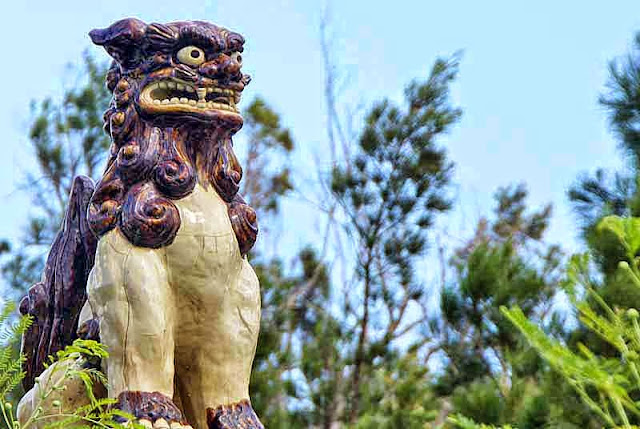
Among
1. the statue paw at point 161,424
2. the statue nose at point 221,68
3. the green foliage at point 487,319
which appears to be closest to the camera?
the statue paw at point 161,424

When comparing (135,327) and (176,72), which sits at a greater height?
(176,72)

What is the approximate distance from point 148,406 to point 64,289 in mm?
524

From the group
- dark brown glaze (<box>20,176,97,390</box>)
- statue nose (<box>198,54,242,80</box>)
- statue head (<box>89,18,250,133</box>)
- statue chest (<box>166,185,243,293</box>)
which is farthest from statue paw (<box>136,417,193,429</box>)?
statue nose (<box>198,54,242,80</box>)

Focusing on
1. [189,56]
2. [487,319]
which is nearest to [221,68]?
[189,56]

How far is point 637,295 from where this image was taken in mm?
5180

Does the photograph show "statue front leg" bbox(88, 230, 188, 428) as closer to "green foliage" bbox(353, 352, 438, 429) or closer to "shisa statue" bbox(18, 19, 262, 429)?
"shisa statue" bbox(18, 19, 262, 429)

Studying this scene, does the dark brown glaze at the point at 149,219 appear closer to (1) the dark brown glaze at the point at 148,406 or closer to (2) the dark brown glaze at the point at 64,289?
(2) the dark brown glaze at the point at 64,289

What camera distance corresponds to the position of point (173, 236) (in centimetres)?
305

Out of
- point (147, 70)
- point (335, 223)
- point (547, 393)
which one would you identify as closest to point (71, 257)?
point (147, 70)

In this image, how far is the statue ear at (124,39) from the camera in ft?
10.2

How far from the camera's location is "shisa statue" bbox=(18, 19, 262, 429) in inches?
118

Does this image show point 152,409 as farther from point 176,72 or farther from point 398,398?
point 398,398

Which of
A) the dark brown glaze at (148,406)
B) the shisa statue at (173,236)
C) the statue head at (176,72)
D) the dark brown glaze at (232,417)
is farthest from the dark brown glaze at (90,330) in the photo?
the statue head at (176,72)

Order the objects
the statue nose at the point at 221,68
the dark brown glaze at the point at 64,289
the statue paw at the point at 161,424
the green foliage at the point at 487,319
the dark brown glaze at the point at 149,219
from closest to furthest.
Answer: the statue paw at the point at 161,424
the dark brown glaze at the point at 149,219
the statue nose at the point at 221,68
the dark brown glaze at the point at 64,289
the green foliage at the point at 487,319
